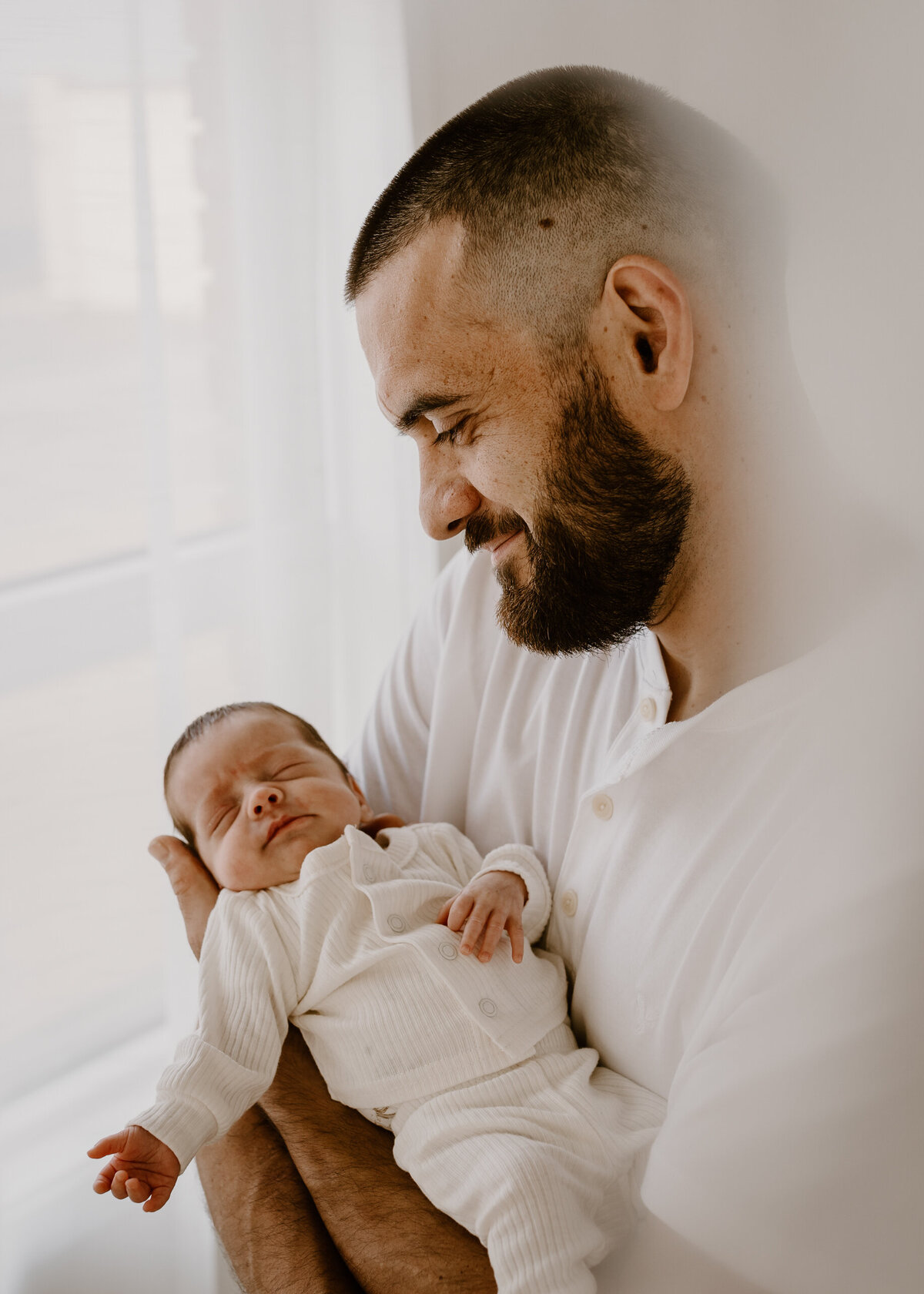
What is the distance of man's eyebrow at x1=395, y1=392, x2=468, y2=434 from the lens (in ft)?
2.24

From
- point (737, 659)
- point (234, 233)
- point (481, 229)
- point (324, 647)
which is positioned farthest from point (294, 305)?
point (737, 659)

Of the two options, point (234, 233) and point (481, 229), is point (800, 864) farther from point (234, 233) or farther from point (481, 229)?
point (234, 233)

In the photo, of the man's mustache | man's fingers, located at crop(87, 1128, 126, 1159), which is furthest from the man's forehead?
man's fingers, located at crop(87, 1128, 126, 1159)

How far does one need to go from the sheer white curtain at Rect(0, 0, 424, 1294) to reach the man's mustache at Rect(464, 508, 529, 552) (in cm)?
38

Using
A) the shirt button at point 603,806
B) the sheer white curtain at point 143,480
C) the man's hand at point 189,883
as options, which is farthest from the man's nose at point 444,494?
the man's hand at point 189,883

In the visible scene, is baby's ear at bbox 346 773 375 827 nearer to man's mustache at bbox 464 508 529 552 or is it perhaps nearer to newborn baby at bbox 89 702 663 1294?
newborn baby at bbox 89 702 663 1294

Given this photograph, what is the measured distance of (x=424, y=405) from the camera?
0.69 m

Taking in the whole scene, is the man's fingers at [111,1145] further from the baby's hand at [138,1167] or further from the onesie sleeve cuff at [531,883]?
the onesie sleeve cuff at [531,883]

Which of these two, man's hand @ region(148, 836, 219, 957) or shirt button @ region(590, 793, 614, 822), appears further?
man's hand @ region(148, 836, 219, 957)

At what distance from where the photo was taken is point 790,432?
513mm

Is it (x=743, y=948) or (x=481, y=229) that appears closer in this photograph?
(x=743, y=948)

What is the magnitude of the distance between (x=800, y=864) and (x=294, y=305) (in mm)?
974

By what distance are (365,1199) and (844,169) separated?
789mm

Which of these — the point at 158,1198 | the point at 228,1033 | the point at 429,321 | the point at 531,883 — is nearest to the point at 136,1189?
the point at 158,1198
